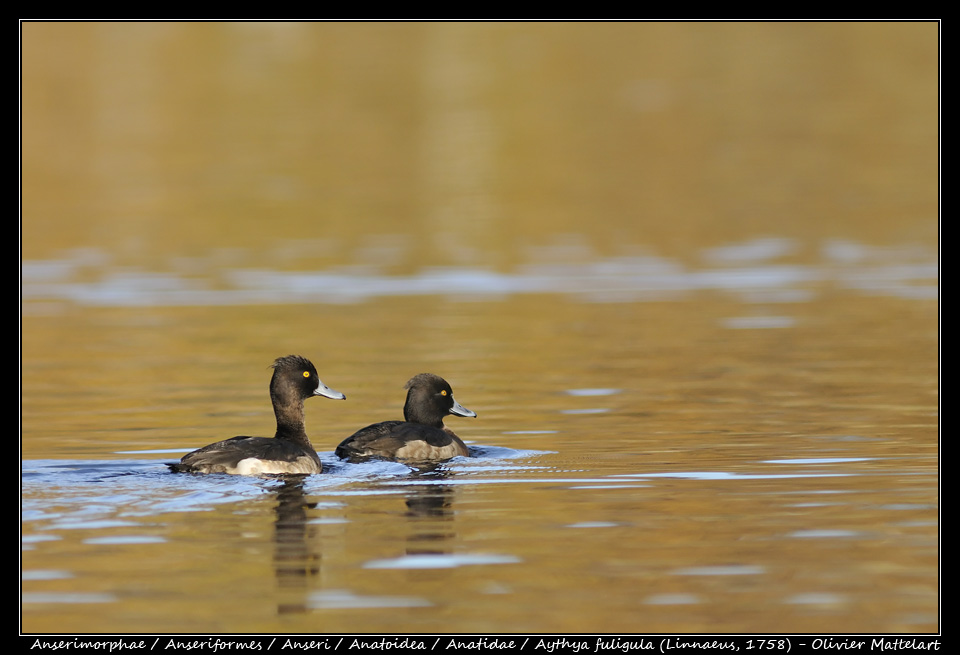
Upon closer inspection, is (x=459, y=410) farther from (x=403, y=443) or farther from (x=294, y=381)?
(x=294, y=381)

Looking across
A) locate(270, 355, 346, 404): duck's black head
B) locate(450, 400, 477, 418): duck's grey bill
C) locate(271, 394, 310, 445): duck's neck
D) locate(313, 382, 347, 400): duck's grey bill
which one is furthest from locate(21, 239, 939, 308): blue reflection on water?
locate(271, 394, 310, 445): duck's neck

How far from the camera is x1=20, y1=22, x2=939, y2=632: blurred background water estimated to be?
29.5 feet

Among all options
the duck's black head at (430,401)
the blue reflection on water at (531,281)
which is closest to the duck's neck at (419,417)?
the duck's black head at (430,401)

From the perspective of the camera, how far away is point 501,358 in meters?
17.9

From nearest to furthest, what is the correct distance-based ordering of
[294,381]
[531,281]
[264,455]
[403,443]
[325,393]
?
[264,455]
[403,443]
[294,381]
[325,393]
[531,281]

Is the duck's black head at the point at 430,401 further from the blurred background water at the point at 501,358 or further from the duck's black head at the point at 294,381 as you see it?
the duck's black head at the point at 294,381

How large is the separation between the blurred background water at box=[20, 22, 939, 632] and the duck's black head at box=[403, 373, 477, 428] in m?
0.36

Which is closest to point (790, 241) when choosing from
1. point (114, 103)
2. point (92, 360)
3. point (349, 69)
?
point (92, 360)

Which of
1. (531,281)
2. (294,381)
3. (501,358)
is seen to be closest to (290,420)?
(294,381)

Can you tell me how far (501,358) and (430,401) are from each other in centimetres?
386

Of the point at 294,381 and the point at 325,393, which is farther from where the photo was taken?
the point at 325,393

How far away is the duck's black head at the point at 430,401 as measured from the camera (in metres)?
14.1

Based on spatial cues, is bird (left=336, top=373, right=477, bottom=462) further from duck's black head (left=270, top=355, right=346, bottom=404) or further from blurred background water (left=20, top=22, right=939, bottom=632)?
duck's black head (left=270, top=355, right=346, bottom=404)

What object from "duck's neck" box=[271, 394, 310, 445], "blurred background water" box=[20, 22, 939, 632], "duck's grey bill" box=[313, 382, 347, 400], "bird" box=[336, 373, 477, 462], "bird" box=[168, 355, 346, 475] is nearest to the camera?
"blurred background water" box=[20, 22, 939, 632]
